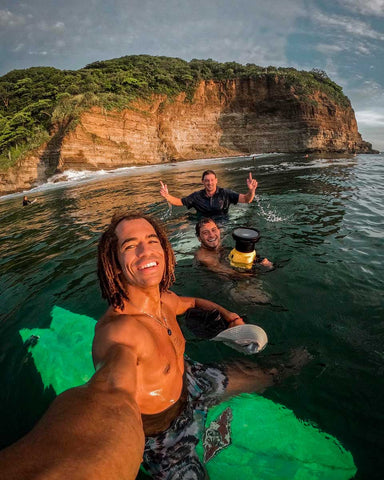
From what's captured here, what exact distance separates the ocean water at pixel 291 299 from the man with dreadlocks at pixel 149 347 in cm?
101

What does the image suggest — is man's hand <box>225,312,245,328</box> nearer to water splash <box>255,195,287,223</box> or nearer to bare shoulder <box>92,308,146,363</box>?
bare shoulder <box>92,308,146,363</box>

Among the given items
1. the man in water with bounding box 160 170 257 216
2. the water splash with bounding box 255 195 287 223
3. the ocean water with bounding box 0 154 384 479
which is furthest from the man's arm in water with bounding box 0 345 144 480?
the water splash with bounding box 255 195 287 223

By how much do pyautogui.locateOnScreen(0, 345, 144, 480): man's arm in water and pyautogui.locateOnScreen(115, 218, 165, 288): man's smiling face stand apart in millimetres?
866

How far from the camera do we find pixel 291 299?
13.4 ft

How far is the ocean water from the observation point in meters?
2.51

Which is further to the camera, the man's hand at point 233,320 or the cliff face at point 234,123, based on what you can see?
the cliff face at point 234,123

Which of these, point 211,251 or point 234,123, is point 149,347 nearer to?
point 211,251

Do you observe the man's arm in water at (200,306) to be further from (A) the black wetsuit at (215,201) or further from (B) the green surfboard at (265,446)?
(A) the black wetsuit at (215,201)

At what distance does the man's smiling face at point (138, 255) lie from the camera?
6.59 ft

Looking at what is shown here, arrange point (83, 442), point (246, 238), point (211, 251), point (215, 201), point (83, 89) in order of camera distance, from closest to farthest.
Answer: point (83, 442) < point (246, 238) < point (211, 251) < point (215, 201) < point (83, 89)

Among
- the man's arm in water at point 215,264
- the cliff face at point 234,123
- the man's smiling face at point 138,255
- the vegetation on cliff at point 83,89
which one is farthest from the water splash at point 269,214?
the cliff face at point 234,123

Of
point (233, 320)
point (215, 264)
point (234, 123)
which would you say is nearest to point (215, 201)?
point (215, 264)

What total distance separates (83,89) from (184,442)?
151 feet

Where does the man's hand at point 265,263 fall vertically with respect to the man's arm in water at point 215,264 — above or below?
above
